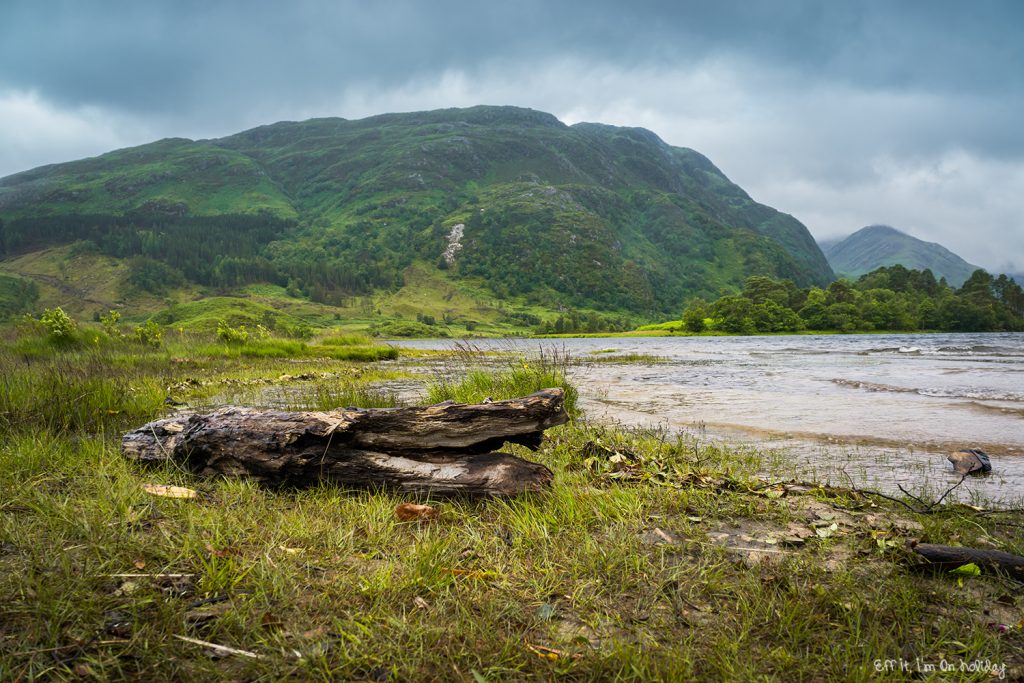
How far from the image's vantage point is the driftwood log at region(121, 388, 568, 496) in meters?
4.90

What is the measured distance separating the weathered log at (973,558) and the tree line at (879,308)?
5343 inches

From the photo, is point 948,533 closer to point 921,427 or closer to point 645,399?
point 921,427

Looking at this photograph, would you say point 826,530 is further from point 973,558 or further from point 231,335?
point 231,335

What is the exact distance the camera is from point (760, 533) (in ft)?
13.8

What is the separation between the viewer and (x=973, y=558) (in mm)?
3408

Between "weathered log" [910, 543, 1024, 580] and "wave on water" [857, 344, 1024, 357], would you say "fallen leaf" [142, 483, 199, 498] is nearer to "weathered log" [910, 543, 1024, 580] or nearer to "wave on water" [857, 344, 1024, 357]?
"weathered log" [910, 543, 1024, 580]

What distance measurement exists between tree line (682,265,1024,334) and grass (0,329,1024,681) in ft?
446

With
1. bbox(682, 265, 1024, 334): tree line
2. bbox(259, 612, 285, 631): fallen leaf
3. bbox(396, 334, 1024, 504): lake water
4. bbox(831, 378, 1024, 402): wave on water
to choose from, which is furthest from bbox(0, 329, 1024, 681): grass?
bbox(682, 265, 1024, 334): tree line

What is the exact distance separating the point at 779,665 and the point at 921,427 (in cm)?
931

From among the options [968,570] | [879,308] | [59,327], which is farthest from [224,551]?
[879,308]

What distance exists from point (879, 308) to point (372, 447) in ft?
468

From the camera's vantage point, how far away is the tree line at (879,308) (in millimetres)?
109500

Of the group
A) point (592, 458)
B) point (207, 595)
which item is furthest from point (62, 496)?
point (592, 458)

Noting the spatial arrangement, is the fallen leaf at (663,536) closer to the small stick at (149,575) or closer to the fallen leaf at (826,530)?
the fallen leaf at (826,530)
